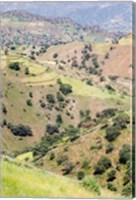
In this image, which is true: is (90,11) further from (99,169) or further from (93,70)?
(99,169)

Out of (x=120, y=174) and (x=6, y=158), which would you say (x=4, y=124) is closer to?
(x=6, y=158)

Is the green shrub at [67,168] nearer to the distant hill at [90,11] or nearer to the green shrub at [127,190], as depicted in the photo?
the green shrub at [127,190]

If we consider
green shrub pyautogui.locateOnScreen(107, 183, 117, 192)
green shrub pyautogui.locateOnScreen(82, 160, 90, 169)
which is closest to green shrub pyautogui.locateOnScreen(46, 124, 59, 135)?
green shrub pyautogui.locateOnScreen(82, 160, 90, 169)

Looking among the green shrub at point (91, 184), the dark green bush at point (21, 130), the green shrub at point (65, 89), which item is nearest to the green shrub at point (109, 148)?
the green shrub at point (91, 184)

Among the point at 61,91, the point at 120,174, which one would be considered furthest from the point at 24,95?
the point at 120,174

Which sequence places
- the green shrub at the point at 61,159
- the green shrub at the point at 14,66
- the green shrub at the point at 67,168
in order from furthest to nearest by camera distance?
the green shrub at the point at 14,66
the green shrub at the point at 61,159
the green shrub at the point at 67,168
